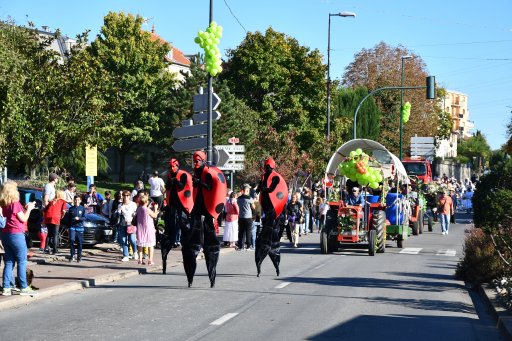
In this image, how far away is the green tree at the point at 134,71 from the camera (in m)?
61.7

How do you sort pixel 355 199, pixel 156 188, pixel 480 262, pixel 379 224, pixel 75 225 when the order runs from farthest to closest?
pixel 156 188 → pixel 355 199 → pixel 379 224 → pixel 75 225 → pixel 480 262

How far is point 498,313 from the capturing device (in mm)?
13039

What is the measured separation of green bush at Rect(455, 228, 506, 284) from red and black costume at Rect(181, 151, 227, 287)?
5089 millimetres

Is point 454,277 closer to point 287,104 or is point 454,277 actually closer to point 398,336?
point 398,336

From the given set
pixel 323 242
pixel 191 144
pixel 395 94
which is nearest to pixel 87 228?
pixel 191 144

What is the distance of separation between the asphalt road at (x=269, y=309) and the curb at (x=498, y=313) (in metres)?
0.15

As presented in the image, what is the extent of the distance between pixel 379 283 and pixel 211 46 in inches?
324

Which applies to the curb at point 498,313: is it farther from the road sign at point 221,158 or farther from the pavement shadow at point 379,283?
the road sign at point 221,158

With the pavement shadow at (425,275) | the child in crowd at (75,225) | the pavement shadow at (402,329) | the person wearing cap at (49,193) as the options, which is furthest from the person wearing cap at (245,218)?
the pavement shadow at (402,329)

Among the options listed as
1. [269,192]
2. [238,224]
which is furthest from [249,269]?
[238,224]

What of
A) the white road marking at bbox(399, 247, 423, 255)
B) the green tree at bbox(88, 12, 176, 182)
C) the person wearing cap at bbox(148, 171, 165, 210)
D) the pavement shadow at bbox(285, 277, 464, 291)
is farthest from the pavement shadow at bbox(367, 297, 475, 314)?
the green tree at bbox(88, 12, 176, 182)

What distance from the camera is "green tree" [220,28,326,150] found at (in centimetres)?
6775

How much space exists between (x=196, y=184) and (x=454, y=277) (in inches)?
254

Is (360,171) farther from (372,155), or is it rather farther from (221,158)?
(221,158)
